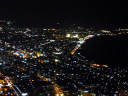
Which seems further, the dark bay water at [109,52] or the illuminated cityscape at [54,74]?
the dark bay water at [109,52]

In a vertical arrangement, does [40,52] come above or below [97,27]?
below

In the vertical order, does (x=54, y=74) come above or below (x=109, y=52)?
below

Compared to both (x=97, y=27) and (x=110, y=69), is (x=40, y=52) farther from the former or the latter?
(x=97, y=27)

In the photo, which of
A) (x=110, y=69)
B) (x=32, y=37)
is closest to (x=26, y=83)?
(x=110, y=69)

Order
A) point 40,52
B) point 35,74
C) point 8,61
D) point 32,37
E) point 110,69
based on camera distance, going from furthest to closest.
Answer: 1. point 32,37
2. point 40,52
3. point 8,61
4. point 110,69
5. point 35,74

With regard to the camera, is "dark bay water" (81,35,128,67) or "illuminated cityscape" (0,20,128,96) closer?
"illuminated cityscape" (0,20,128,96)

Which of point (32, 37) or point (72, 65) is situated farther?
point (32, 37)

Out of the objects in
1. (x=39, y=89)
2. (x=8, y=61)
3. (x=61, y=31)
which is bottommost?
(x=39, y=89)

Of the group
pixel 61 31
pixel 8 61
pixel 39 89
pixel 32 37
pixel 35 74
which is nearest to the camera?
pixel 39 89
